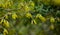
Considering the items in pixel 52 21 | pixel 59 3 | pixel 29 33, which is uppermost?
pixel 59 3

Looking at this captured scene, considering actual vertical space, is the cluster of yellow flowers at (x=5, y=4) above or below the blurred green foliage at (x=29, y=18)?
above

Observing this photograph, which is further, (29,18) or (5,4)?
(29,18)

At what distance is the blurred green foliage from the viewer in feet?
11.7

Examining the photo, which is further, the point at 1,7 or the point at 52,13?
the point at 52,13

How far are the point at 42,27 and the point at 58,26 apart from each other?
311mm

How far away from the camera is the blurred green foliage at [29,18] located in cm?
357

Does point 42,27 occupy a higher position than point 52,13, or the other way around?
point 52,13

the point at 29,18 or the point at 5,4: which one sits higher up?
the point at 5,4

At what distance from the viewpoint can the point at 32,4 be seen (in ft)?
11.9

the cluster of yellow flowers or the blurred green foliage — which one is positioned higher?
the cluster of yellow flowers

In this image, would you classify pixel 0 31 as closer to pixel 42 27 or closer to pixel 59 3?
pixel 42 27

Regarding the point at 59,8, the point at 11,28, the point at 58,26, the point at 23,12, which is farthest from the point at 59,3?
the point at 11,28

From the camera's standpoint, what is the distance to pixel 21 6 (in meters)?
3.54

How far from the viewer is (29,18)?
12.2 ft
